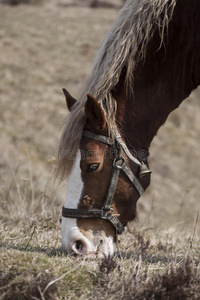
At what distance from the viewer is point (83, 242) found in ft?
9.15

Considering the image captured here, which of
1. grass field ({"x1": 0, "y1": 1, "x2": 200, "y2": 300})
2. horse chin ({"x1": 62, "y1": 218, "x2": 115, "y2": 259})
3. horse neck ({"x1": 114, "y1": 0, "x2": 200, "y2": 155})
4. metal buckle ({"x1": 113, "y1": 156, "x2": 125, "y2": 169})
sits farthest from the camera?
horse neck ({"x1": 114, "y1": 0, "x2": 200, "y2": 155})

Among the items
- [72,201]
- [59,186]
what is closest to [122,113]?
[72,201]

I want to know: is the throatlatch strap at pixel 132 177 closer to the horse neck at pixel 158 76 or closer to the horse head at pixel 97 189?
the horse head at pixel 97 189

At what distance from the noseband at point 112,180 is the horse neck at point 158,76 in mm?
140

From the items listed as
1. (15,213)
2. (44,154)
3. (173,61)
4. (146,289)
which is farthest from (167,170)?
(146,289)

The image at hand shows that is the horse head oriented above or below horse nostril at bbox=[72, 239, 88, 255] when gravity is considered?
above

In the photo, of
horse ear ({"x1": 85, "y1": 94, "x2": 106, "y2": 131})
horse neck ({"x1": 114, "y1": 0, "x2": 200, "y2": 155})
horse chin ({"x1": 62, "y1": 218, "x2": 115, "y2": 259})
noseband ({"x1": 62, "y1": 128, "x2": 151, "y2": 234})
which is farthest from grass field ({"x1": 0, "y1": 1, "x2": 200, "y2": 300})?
horse neck ({"x1": 114, "y1": 0, "x2": 200, "y2": 155})

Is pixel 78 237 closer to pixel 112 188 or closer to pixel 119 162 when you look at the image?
pixel 112 188

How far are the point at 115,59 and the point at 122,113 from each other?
41 centimetres

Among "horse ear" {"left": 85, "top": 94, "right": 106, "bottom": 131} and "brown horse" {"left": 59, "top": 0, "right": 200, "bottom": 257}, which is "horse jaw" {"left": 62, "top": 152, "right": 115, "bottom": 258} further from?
"horse ear" {"left": 85, "top": 94, "right": 106, "bottom": 131}

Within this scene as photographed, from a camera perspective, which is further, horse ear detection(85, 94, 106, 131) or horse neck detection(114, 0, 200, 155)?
horse neck detection(114, 0, 200, 155)

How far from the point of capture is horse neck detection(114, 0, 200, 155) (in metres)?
3.04

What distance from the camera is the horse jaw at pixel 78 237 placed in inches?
110

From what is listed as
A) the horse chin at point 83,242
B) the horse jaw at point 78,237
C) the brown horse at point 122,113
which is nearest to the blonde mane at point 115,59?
the brown horse at point 122,113
